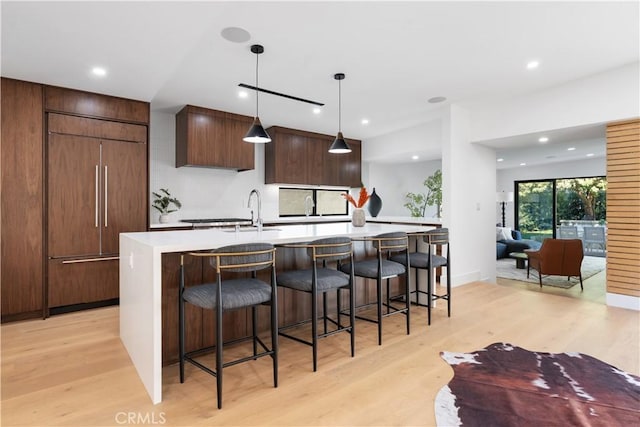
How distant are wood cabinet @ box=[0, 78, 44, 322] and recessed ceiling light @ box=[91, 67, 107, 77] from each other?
2.55ft

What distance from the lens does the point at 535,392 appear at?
82.2 inches

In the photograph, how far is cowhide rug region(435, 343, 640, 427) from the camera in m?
1.83

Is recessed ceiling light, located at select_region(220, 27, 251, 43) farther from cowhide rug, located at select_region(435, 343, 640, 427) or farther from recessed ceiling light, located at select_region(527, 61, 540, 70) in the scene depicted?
cowhide rug, located at select_region(435, 343, 640, 427)

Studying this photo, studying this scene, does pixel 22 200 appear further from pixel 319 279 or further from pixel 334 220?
pixel 334 220

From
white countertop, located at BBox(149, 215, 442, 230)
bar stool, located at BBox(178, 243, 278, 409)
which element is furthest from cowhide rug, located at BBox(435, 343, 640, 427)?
white countertop, located at BBox(149, 215, 442, 230)

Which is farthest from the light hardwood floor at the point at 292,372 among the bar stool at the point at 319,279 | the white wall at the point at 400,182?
the white wall at the point at 400,182

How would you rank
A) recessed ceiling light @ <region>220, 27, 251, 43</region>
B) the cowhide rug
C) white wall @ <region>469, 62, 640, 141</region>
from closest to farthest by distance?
the cowhide rug
recessed ceiling light @ <region>220, 27, 251, 43</region>
white wall @ <region>469, 62, 640, 141</region>

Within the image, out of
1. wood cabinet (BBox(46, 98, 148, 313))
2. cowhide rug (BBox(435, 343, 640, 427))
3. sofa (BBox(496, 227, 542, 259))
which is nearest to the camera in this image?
cowhide rug (BBox(435, 343, 640, 427))

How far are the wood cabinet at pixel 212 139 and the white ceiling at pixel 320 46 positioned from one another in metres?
0.41

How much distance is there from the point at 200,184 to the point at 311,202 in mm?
2182

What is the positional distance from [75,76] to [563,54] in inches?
188

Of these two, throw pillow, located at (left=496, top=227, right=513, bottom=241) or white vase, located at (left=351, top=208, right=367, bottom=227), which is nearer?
white vase, located at (left=351, top=208, right=367, bottom=227)

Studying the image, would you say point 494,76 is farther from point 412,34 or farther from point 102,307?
point 102,307

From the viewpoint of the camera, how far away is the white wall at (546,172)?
8.37 m
